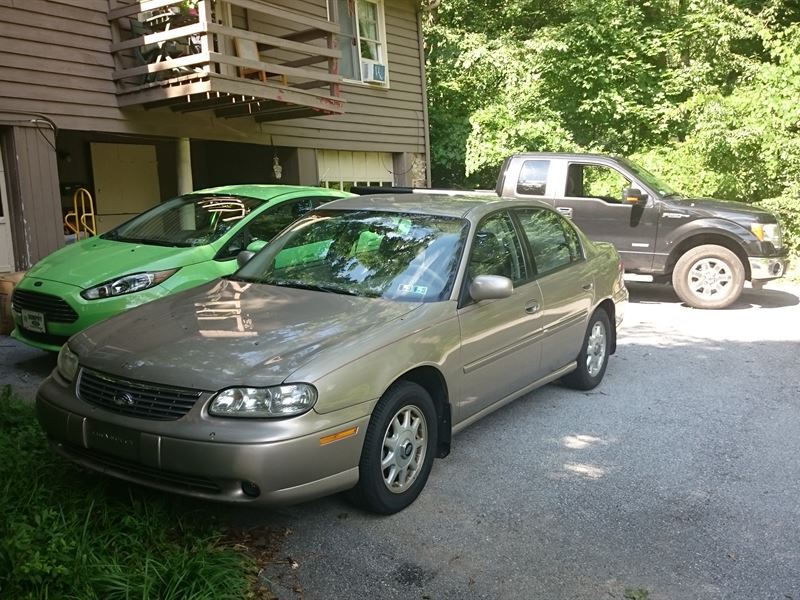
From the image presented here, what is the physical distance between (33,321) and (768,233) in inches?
337

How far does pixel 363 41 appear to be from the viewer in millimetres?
13977

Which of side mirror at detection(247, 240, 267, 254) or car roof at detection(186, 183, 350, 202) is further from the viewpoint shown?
car roof at detection(186, 183, 350, 202)

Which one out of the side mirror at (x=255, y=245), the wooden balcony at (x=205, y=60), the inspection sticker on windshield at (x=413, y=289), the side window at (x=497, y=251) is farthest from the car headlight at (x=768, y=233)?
the inspection sticker on windshield at (x=413, y=289)

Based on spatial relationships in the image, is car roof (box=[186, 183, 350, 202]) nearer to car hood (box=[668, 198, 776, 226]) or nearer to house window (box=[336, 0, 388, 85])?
car hood (box=[668, 198, 776, 226])

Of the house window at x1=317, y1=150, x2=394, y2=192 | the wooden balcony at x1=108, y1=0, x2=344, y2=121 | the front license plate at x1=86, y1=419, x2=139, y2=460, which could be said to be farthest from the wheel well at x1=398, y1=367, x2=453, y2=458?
the house window at x1=317, y1=150, x2=394, y2=192

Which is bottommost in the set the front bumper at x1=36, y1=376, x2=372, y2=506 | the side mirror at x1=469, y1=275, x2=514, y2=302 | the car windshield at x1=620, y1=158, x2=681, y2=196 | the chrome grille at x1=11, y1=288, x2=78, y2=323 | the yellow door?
the front bumper at x1=36, y1=376, x2=372, y2=506

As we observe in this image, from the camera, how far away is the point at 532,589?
3.12 m

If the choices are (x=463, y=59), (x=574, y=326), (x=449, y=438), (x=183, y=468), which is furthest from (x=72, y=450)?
(x=463, y=59)

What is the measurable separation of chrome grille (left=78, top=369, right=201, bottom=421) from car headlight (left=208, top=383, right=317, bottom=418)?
133 millimetres

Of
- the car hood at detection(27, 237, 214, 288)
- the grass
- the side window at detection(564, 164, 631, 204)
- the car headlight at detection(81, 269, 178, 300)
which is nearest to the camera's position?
the grass

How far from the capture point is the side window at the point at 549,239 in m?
5.21

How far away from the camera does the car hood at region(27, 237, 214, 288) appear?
5723 millimetres

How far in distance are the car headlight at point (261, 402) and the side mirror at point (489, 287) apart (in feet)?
4.63

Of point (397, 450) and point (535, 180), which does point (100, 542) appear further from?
point (535, 180)
